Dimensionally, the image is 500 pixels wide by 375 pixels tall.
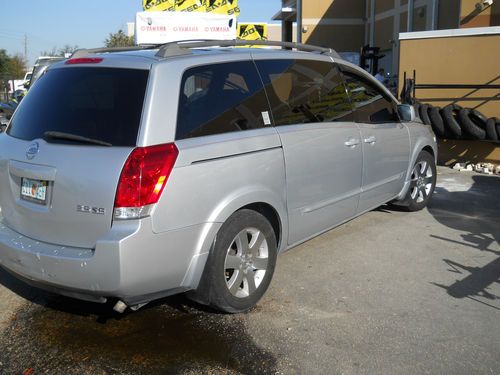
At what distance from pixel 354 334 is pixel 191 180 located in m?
1.49

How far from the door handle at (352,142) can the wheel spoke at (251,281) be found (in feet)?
5.31

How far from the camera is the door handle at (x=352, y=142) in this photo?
4.76 m

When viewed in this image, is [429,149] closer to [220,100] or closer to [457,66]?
[220,100]

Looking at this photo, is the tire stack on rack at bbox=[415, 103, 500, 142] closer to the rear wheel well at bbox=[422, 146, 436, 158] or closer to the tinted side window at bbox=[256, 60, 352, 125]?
the rear wheel well at bbox=[422, 146, 436, 158]

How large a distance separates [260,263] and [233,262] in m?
0.32

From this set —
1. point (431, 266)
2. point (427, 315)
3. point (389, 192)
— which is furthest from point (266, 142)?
point (389, 192)

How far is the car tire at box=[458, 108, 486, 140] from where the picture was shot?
923 cm

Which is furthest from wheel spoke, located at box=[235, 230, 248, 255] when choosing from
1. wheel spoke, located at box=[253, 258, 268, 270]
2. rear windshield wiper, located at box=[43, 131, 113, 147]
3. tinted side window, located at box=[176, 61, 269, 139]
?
A: rear windshield wiper, located at box=[43, 131, 113, 147]

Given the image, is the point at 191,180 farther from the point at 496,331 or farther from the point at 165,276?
the point at 496,331

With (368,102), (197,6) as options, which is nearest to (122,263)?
(368,102)

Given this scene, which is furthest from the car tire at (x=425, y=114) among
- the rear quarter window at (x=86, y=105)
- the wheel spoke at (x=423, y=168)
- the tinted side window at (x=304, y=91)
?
the rear quarter window at (x=86, y=105)

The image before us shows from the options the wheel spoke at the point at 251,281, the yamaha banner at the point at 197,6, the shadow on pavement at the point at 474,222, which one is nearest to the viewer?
the wheel spoke at the point at 251,281

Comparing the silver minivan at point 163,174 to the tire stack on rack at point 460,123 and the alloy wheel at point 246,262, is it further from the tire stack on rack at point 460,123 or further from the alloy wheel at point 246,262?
the tire stack on rack at point 460,123

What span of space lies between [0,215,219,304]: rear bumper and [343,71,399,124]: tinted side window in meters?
2.47
